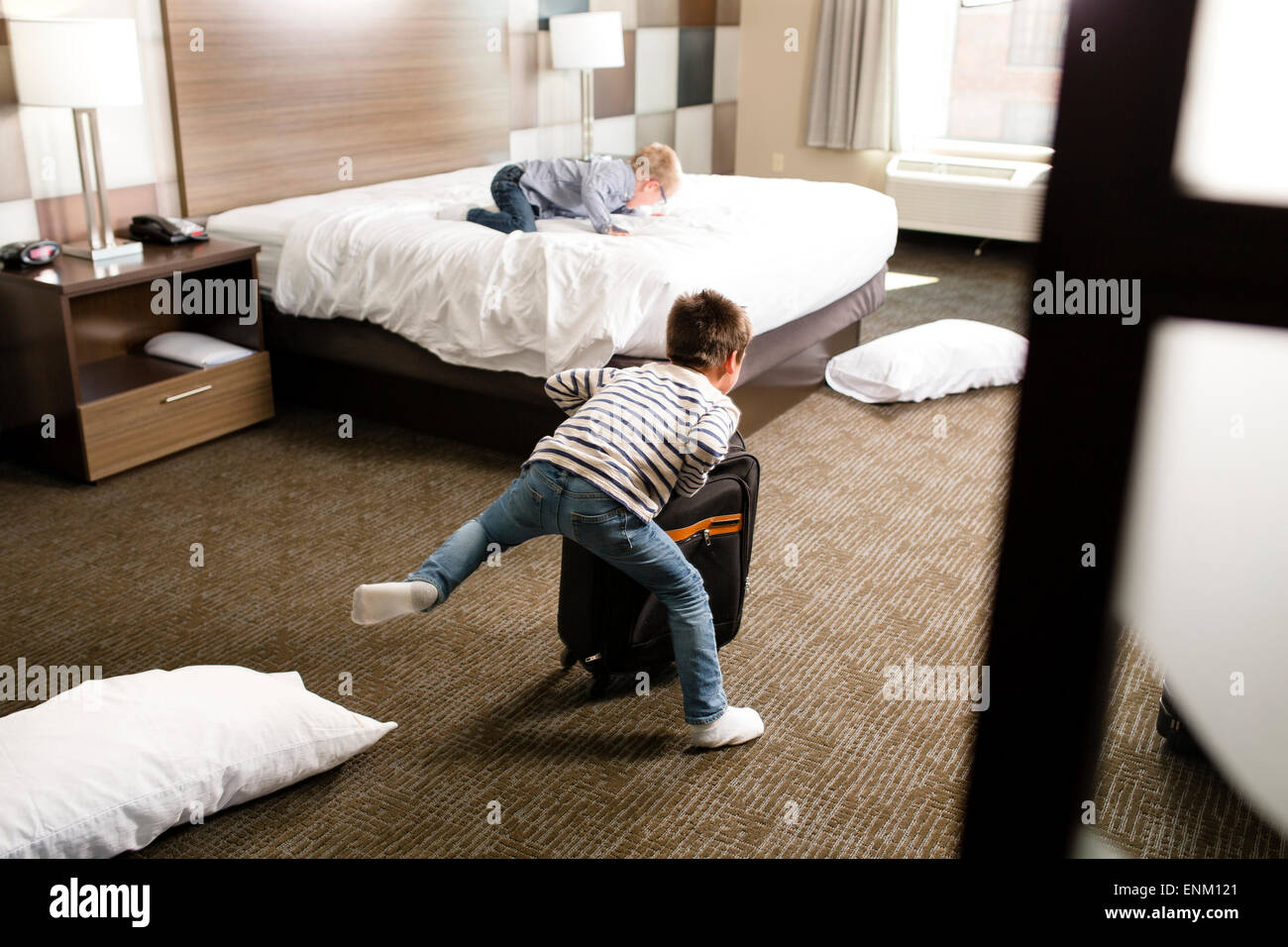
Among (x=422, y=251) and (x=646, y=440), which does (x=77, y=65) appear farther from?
(x=646, y=440)

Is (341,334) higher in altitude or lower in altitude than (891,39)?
lower

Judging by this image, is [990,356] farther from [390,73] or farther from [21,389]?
[21,389]

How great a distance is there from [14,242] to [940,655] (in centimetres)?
291

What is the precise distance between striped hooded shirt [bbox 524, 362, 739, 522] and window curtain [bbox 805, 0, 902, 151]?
5.02m

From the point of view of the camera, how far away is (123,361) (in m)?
3.49

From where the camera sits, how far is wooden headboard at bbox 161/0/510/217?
3682 mm

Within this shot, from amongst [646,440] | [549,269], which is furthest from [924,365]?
[646,440]

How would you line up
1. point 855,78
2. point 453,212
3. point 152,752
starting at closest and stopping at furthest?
point 152,752 < point 453,212 < point 855,78

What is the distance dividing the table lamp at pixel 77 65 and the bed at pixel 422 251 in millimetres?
536

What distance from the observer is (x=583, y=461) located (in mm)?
1866

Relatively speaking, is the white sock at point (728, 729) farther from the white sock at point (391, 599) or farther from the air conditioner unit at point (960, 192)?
the air conditioner unit at point (960, 192)

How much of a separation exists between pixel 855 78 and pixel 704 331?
500cm

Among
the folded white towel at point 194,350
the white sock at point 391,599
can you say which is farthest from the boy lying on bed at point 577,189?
the white sock at point 391,599

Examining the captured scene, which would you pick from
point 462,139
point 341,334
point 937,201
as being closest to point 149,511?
point 341,334
